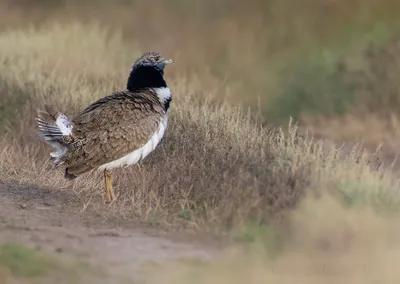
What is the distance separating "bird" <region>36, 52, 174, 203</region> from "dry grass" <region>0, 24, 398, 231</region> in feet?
1.41

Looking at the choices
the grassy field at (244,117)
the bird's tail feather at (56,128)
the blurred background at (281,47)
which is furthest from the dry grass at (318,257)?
the blurred background at (281,47)

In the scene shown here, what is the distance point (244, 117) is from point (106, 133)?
275 centimetres

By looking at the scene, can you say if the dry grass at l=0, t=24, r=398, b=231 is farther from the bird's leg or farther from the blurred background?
the blurred background

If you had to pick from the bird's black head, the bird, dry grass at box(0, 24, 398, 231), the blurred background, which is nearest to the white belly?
the bird

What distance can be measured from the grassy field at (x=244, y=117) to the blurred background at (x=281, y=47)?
3 cm

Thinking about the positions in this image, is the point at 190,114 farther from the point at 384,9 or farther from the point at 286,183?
the point at 384,9

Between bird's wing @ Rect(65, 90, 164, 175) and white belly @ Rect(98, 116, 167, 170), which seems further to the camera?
white belly @ Rect(98, 116, 167, 170)

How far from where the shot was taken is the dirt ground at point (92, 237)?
22.8 feet

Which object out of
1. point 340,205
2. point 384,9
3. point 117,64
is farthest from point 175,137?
point 384,9

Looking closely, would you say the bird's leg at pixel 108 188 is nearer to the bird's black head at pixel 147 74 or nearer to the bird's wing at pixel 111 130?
the bird's wing at pixel 111 130

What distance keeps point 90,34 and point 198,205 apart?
856 cm

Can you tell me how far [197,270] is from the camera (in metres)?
6.69

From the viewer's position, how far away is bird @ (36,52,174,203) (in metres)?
8.56

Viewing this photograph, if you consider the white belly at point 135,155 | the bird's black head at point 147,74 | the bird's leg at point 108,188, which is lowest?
the bird's leg at point 108,188
